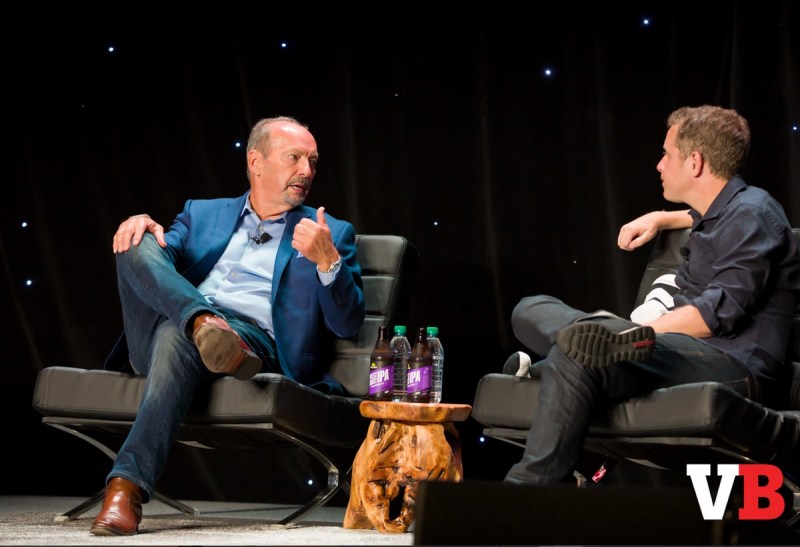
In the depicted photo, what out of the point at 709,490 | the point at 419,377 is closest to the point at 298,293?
the point at 419,377

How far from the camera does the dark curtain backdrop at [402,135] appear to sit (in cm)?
334

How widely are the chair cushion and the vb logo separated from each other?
112cm

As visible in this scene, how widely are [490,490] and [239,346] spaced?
1281 millimetres

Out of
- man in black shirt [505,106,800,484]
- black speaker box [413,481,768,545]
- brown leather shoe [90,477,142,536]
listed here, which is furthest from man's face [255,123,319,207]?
black speaker box [413,481,768,545]

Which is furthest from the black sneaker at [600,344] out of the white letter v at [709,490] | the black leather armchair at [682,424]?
the white letter v at [709,490]

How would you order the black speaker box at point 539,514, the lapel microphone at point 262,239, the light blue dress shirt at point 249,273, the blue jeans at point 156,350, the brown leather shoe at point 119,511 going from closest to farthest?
the black speaker box at point 539,514, the brown leather shoe at point 119,511, the blue jeans at point 156,350, the light blue dress shirt at point 249,273, the lapel microphone at point 262,239

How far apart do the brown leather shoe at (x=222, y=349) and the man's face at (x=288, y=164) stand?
0.74 metres

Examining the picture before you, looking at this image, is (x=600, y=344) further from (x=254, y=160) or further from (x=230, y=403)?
(x=254, y=160)

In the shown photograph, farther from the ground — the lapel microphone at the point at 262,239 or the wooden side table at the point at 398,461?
the lapel microphone at the point at 262,239

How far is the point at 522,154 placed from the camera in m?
3.49

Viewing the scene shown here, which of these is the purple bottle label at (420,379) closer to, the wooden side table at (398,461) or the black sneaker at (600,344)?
the wooden side table at (398,461)

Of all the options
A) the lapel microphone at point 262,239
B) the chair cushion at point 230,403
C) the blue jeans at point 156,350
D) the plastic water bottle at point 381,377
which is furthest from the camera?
the lapel microphone at point 262,239

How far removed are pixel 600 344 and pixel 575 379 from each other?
0.39 ft

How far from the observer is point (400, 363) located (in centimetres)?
308
